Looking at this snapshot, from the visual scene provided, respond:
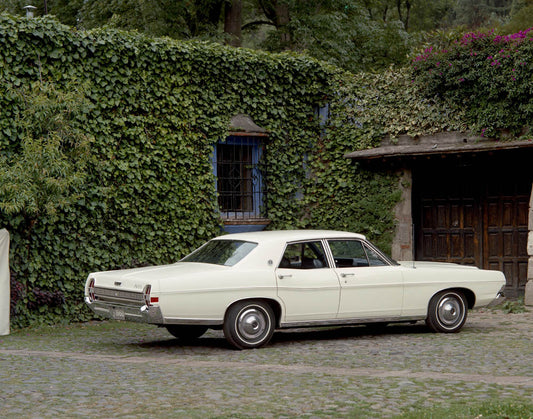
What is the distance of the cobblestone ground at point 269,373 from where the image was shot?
6.59 meters

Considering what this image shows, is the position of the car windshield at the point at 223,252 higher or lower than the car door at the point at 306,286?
higher

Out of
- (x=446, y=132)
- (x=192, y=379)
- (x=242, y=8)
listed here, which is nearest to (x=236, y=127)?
(x=446, y=132)

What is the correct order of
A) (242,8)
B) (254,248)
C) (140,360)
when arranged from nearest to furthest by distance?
(140,360) → (254,248) → (242,8)

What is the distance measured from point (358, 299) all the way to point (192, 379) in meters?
3.35

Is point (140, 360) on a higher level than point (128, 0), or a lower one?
lower

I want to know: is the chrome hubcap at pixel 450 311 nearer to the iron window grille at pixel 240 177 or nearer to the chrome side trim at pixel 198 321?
the chrome side trim at pixel 198 321

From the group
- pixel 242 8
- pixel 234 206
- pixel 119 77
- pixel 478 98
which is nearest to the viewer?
pixel 119 77

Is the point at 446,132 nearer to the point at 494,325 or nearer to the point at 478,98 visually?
the point at 478,98

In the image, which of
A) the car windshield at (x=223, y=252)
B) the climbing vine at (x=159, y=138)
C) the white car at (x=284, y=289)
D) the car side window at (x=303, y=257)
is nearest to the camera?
the white car at (x=284, y=289)

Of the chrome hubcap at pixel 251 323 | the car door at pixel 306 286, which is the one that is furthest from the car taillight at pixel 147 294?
the car door at pixel 306 286

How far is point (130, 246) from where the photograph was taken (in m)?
14.6

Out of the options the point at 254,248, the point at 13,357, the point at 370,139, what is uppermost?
the point at 370,139

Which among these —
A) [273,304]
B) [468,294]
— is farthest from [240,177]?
[273,304]

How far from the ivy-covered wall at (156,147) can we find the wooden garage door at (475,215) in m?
1.15
